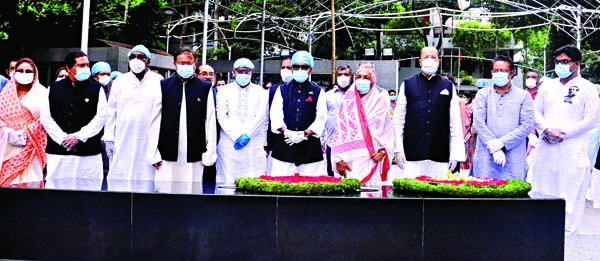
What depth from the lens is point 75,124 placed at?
7012 mm

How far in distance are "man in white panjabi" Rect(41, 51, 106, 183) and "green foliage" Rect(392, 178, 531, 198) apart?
3.69 m

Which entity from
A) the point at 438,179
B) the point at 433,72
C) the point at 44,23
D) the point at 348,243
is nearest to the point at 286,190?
the point at 348,243

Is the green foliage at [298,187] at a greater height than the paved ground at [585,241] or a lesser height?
greater

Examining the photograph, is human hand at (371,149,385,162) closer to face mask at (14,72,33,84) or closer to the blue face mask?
the blue face mask

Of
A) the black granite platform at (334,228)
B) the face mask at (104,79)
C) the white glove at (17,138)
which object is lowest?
the black granite platform at (334,228)

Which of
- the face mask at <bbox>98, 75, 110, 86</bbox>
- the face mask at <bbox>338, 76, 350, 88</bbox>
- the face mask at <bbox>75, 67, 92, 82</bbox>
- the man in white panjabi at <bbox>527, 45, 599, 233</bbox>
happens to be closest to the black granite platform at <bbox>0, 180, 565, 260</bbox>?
the man in white panjabi at <bbox>527, 45, 599, 233</bbox>

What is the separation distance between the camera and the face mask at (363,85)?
22.6 feet

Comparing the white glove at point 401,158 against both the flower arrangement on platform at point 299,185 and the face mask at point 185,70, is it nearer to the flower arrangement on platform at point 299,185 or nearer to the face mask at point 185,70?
the flower arrangement on platform at point 299,185

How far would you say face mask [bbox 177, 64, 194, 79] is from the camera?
6984mm

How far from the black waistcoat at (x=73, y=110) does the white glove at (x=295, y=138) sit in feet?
7.10

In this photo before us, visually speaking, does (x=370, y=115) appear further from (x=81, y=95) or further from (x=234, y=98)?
(x=81, y=95)

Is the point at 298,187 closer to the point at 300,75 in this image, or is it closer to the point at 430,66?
the point at 300,75

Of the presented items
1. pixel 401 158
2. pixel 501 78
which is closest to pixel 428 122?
pixel 401 158

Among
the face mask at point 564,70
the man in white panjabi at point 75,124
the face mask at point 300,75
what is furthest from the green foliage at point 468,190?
the man in white panjabi at point 75,124
